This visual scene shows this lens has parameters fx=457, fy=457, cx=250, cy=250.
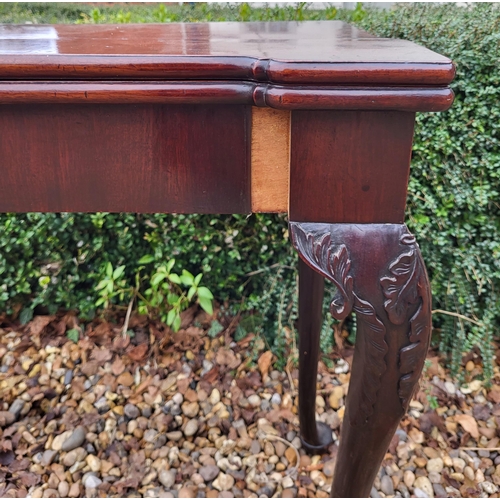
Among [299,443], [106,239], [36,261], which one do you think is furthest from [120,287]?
[299,443]

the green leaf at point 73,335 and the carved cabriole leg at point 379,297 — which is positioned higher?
the carved cabriole leg at point 379,297

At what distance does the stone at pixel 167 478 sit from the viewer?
112cm

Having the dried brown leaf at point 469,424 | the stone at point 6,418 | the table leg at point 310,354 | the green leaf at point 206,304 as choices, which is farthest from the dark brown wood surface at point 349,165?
the stone at point 6,418

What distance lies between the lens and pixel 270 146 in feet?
1.40

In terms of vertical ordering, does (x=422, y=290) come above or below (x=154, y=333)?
above

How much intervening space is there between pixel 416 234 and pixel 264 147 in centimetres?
105

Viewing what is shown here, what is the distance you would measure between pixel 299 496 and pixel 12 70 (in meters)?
1.09

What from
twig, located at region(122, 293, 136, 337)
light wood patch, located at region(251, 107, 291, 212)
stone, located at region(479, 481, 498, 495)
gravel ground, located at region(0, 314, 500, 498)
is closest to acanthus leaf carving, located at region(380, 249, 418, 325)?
light wood patch, located at region(251, 107, 291, 212)

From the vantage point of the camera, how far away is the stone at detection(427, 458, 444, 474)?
3.84ft

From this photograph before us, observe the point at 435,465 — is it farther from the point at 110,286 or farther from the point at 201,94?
the point at 201,94

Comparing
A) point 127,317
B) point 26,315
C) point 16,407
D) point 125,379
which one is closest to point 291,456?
point 125,379

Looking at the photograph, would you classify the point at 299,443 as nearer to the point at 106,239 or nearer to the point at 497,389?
the point at 497,389

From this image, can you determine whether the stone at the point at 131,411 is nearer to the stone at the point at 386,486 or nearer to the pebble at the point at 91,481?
the pebble at the point at 91,481

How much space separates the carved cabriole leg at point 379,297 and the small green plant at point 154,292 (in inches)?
36.2
